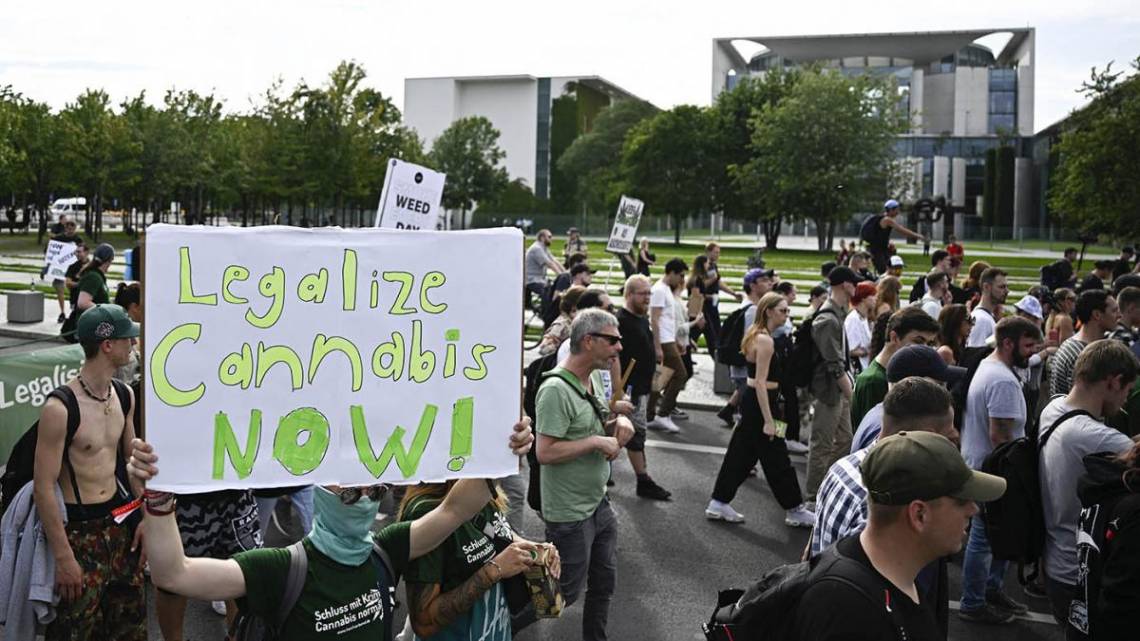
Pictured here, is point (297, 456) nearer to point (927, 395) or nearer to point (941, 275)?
point (927, 395)

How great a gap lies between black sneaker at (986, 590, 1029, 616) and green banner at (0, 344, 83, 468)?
582cm

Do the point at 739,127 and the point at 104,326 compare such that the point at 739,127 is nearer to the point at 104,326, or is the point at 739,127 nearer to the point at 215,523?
the point at 215,523

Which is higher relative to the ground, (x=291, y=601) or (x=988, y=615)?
(x=291, y=601)

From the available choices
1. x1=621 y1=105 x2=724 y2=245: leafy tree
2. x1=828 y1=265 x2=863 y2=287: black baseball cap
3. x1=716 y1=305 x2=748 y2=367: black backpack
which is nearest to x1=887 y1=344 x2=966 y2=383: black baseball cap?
x1=828 y1=265 x2=863 y2=287: black baseball cap

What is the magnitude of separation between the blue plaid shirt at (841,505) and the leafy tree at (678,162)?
65324 millimetres

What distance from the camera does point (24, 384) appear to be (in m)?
6.68

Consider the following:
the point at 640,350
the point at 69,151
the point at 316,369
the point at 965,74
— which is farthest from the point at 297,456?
the point at 965,74

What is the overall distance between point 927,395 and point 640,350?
559cm

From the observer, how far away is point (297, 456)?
133 inches

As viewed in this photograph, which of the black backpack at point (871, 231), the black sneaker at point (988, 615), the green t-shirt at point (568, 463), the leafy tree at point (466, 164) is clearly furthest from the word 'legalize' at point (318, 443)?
the leafy tree at point (466, 164)

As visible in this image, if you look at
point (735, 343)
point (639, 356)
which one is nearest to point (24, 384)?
point (639, 356)

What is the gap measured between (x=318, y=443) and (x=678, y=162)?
6801 centimetres

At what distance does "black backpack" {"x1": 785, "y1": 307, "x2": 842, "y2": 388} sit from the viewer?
9.13 m

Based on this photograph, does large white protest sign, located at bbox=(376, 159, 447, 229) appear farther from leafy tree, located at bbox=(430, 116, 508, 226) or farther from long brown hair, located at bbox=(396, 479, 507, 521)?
leafy tree, located at bbox=(430, 116, 508, 226)
